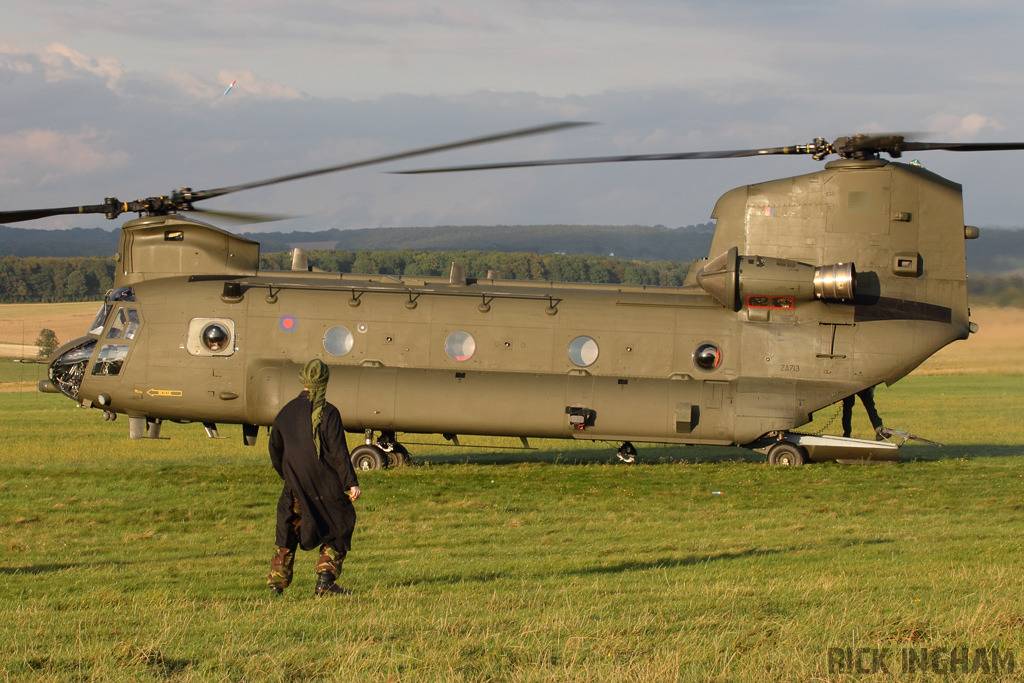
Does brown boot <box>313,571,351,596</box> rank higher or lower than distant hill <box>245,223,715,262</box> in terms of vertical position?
lower

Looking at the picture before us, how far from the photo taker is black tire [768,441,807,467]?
752 inches

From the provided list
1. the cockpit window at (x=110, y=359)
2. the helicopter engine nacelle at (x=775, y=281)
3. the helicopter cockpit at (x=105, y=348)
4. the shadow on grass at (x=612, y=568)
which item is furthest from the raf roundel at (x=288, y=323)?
the shadow on grass at (x=612, y=568)

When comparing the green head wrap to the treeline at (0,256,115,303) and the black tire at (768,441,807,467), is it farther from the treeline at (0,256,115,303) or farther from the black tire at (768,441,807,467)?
the treeline at (0,256,115,303)

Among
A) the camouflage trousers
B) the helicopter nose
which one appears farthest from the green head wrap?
the helicopter nose

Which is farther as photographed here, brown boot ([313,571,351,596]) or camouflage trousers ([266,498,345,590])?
camouflage trousers ([266,498,345,590])

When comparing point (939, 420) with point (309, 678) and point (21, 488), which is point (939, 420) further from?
point (309, 678)

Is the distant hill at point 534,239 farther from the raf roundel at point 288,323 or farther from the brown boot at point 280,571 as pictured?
the brown boot at point 280,571

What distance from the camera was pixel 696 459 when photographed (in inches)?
862

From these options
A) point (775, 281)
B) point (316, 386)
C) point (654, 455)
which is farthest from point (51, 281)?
point (316, 386)

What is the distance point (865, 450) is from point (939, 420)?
14.7 meters

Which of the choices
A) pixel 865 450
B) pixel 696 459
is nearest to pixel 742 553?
pixel 865 450

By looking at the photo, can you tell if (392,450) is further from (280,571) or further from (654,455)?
(280,571)

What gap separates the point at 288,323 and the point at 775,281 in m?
8.93

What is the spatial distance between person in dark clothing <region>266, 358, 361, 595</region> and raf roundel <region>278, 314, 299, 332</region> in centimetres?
1042
